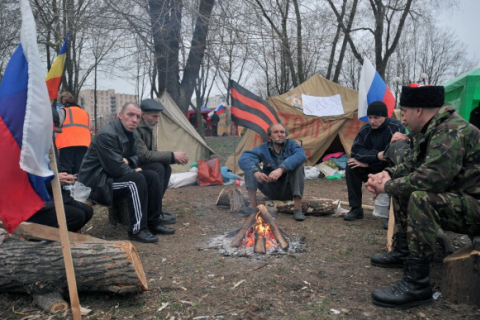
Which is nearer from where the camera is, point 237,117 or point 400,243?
point 400,243

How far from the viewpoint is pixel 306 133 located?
9.99 m

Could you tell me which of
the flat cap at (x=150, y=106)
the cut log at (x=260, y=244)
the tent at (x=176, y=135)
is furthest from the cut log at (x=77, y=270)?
the tent at (x=176, y=135)

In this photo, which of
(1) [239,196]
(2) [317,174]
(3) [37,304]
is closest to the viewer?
(3) [37,304]

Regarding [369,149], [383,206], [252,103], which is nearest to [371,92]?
[369,149]

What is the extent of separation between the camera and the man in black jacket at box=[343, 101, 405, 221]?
5293 millimetres

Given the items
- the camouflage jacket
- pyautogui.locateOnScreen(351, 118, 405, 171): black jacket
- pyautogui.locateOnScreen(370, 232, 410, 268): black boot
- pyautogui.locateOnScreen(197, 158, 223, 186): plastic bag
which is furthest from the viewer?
pyautogui.locateOnScreen(197, 158, 223, 186): plastic bag

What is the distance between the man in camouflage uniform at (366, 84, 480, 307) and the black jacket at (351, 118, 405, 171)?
7.53ft

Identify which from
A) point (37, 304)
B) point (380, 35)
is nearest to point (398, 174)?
point (37, 304)

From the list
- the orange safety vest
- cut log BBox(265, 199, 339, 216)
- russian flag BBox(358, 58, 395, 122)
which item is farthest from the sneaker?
the orange safety vest

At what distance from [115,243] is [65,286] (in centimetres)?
47

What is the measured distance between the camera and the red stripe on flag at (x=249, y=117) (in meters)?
8.29

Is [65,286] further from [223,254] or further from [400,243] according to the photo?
[400,243]

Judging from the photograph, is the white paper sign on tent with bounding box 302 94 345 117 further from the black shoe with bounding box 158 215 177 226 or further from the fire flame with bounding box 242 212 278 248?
the fire flame with bounding box 242 212 278 248

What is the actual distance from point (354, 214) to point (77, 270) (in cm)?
381
